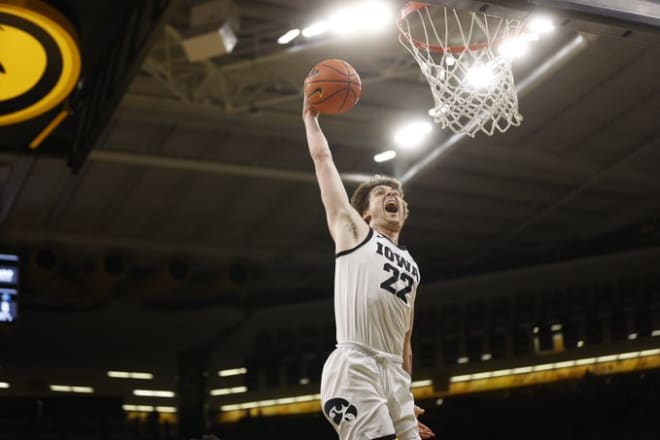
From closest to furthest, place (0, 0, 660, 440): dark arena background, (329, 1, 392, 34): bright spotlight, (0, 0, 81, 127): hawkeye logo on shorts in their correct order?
(0, 0, 81, 127): hawkeye logo on shorts
(329, 1, 392, 34): bright spotlight
(0, 0, 660, 440): dark arena background

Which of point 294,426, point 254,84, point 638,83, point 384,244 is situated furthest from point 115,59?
point 294,426

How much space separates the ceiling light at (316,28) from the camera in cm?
1009

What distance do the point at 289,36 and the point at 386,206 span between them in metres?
6.45

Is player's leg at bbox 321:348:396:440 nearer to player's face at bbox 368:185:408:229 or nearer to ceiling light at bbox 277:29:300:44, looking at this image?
player's face at bbox 368:185:408:229

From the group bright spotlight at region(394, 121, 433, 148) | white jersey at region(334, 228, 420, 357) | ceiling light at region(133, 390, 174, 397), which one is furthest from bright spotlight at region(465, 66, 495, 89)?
ceiling light at region(133, 390, 174, 397)

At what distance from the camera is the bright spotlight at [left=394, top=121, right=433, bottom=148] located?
40.8ft

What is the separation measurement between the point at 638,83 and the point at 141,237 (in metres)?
8.05

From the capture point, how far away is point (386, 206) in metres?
4.29

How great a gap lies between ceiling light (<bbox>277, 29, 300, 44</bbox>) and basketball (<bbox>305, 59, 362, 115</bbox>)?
5831mm

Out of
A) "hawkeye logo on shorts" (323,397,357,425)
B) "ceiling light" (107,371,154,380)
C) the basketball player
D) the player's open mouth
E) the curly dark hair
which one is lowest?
"hawkeye logo on shorts" (323,397,357,425)

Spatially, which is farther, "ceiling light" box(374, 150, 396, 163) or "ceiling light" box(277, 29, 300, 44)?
"ceiling light" box(374, 150, 396, 163)

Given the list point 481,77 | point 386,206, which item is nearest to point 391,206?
point 386,206

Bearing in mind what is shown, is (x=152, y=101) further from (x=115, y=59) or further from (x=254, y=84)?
(x=115, y=59)

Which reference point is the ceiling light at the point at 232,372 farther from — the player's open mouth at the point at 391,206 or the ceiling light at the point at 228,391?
the player's open mouth at the point at 391,206
